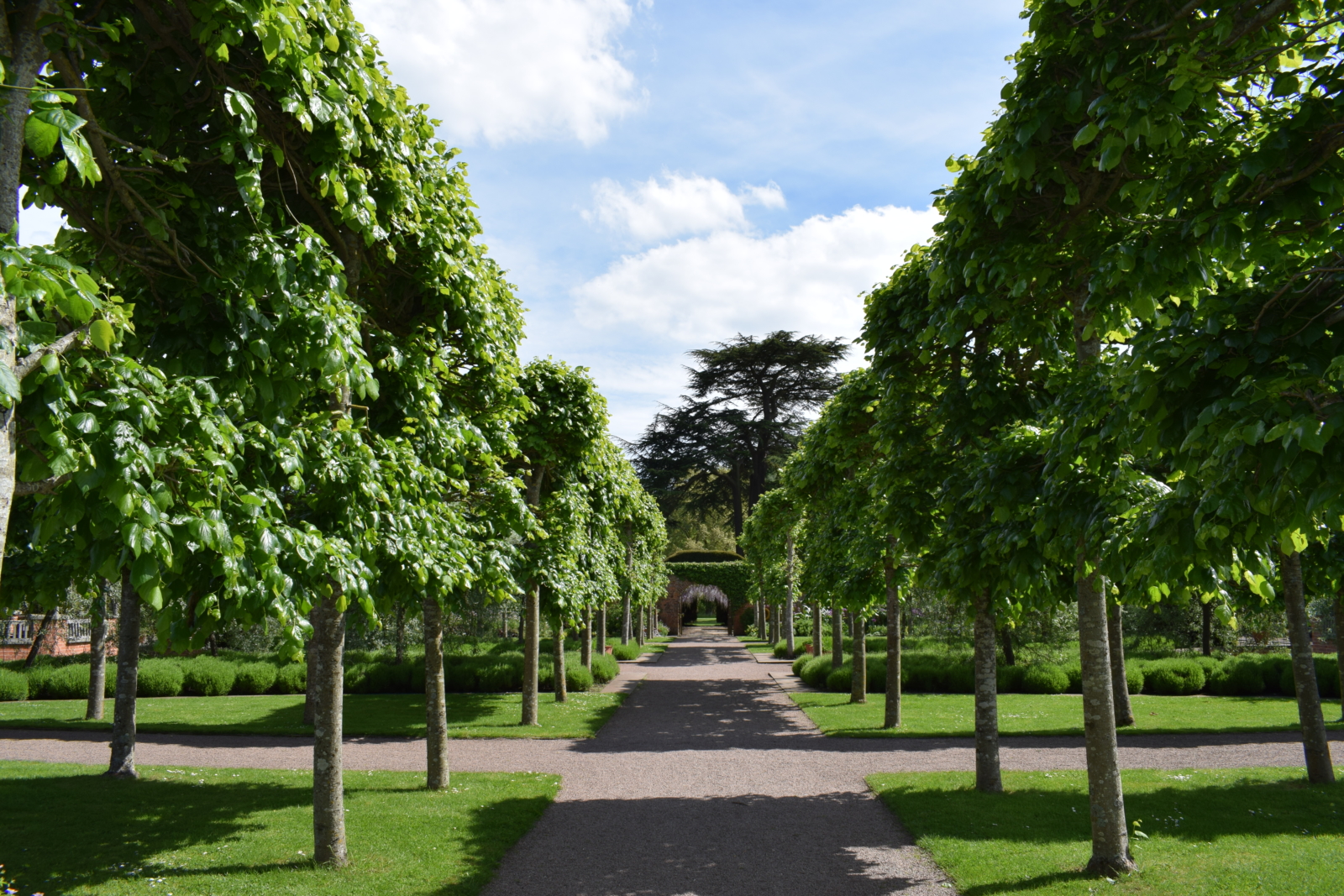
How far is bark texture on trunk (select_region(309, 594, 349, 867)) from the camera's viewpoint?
655cm

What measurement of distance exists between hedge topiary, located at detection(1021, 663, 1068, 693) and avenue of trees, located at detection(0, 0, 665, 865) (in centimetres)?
1655

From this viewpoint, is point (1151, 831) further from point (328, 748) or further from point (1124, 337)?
point (328, 748)

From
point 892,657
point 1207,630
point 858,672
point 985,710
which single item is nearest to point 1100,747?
point 985,710

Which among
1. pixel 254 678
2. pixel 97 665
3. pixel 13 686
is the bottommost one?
pixel 254 678

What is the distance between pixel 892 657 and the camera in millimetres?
14148

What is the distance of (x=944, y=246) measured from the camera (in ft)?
21.9

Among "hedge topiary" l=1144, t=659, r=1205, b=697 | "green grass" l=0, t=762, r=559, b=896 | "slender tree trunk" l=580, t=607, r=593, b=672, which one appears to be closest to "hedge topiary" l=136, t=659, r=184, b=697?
"green grass" l=0, t=762, r=559, b=896

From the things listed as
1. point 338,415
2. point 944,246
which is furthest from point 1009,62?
point 338,415

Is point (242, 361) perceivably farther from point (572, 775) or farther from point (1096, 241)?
point (572, 775)

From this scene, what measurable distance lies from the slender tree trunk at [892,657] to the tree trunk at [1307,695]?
19.0 feet

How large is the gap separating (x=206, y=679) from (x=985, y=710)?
20395mm

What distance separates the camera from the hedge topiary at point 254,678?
20.7m

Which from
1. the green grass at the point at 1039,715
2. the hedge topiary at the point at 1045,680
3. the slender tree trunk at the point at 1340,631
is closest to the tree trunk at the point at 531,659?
the green grass at the point at 1039,715

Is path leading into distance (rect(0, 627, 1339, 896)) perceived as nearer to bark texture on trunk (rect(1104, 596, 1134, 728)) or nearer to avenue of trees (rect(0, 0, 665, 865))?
bark texture on trunk (rect(1104, 596, 1134, 728))
